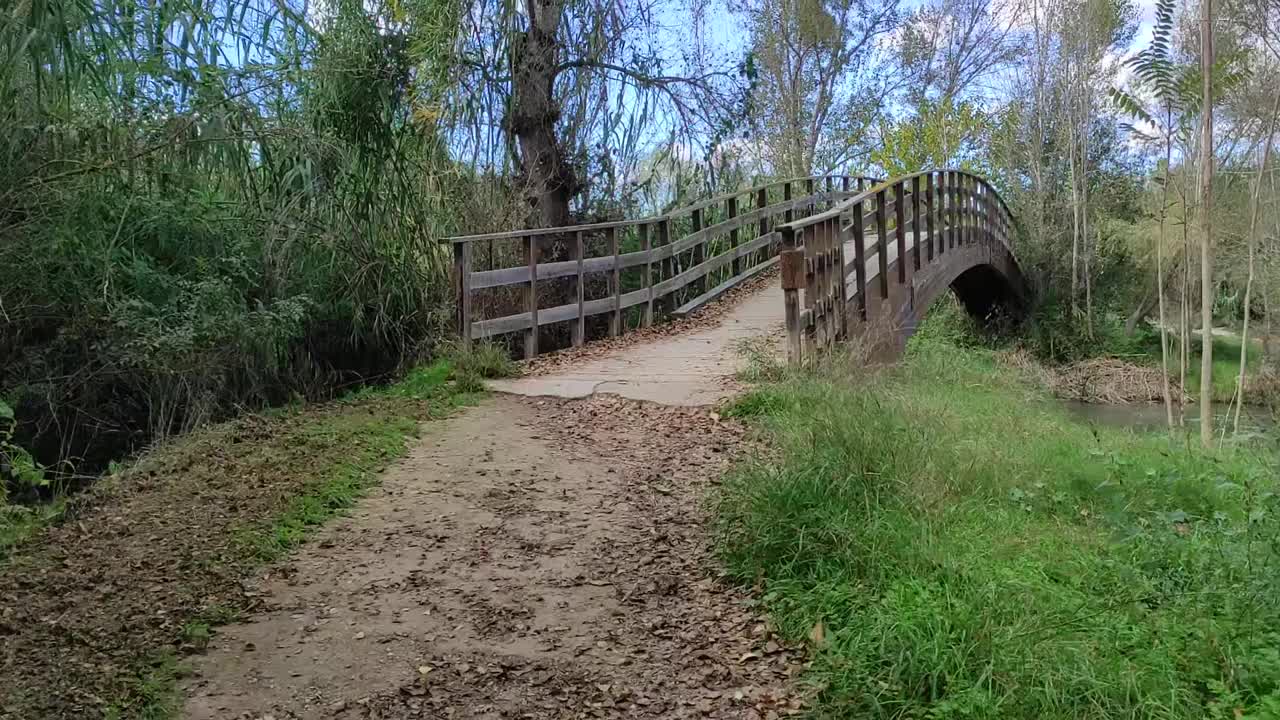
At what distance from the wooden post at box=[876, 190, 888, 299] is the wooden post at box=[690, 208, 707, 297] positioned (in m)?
3.51

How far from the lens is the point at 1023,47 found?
2752 centimetres

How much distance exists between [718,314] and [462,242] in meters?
4.83

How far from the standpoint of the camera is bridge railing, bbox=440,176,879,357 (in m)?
9.80

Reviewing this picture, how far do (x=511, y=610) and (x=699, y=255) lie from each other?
433 inches

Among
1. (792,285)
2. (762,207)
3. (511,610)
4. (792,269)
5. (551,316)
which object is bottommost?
(511,610)

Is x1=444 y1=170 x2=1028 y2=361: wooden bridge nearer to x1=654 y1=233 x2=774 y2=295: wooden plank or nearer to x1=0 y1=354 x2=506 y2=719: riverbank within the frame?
x1=654 y1=233 x2=774 y2=295: wooden plank

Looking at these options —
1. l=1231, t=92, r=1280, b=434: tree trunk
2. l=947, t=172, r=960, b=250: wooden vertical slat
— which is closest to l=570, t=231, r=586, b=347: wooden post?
l=947, t=172, r=960, b=250: wooden vertical slat

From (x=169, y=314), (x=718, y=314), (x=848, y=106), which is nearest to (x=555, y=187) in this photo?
(x=718, y=314)

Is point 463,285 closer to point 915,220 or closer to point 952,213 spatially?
point 915,220

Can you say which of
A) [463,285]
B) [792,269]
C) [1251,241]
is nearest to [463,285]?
[463,285]

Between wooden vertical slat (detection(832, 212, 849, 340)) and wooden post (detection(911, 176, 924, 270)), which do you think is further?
wooden post (detection(911, 176, 924, 270))

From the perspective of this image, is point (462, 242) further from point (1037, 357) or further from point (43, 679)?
point (1037, 357)

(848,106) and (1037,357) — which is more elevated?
(848,106)

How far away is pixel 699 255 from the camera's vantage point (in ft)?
48.2
